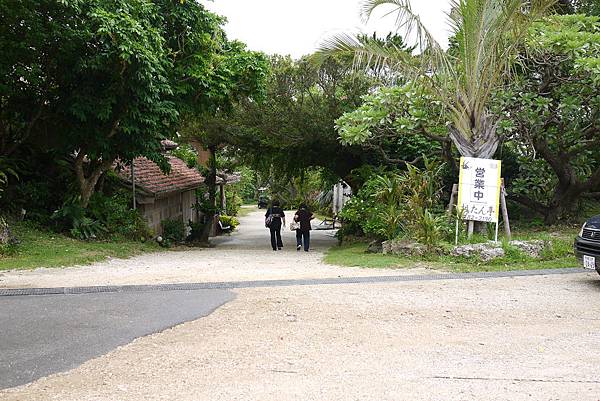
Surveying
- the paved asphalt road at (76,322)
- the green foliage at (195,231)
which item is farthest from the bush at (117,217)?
the paved asphalt road at (76,322)

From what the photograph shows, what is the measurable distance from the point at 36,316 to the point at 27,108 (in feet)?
32.1

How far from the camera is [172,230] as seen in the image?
21.0 metres

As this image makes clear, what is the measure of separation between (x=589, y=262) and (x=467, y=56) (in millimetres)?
4601

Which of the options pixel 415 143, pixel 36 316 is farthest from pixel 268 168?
pixel 36 316

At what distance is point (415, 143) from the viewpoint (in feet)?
58.0

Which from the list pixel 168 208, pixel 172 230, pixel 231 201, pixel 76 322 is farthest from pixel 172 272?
pixel 231 201

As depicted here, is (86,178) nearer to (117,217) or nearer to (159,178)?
(117,217)

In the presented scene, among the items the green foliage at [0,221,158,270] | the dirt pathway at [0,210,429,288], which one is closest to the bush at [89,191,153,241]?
the green foliage at [0,221,158,270]

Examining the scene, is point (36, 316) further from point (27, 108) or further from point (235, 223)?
point (235, 223)

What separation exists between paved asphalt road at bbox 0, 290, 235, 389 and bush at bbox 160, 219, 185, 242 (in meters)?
13.2

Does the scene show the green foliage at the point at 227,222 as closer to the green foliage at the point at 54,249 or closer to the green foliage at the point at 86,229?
the green foliage at the point at 54,249

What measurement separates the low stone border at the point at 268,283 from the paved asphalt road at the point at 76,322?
0.28 m

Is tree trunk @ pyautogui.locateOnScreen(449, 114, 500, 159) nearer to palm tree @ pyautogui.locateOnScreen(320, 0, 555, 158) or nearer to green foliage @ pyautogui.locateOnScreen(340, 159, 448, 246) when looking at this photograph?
palm tree @ pyautogui.locateOnScreen(320, 0, 555, 158)

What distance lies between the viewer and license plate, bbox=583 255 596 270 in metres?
8.25
